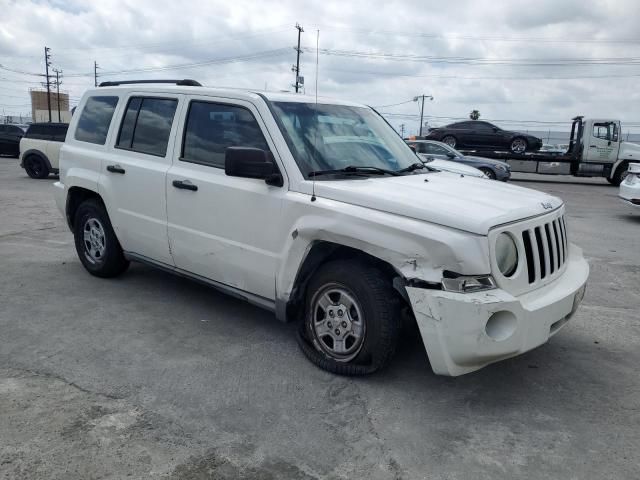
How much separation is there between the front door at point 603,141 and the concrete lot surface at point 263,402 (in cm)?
1800

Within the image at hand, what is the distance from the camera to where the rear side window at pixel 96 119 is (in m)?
5.38

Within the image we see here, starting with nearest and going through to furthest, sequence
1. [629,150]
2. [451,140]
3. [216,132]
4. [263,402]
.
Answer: [263,402] → [216,132] → [629,150] → [451,140]

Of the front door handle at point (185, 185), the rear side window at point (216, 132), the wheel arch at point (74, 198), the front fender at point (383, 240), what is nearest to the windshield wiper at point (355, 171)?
the front fender at point (383, 240)

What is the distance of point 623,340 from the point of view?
14.8 ft

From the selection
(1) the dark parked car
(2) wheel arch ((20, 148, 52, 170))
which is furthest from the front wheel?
→ (2) wheel arch ((20, 148, 52, 170))

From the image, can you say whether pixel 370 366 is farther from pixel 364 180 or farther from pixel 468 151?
pixel 468 151

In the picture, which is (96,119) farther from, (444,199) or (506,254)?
(506,254)

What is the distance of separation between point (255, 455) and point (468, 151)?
851 inches

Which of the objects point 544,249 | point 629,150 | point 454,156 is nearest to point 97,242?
point 544,249

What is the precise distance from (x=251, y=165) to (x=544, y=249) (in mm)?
1982

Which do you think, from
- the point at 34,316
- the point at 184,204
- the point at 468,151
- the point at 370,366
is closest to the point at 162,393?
the point at 370,366

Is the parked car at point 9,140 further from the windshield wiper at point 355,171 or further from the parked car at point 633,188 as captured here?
the windshield wiper at point 355,171

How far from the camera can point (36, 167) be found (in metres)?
17.0

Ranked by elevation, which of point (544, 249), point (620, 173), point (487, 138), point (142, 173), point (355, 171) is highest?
point (487, 138)
